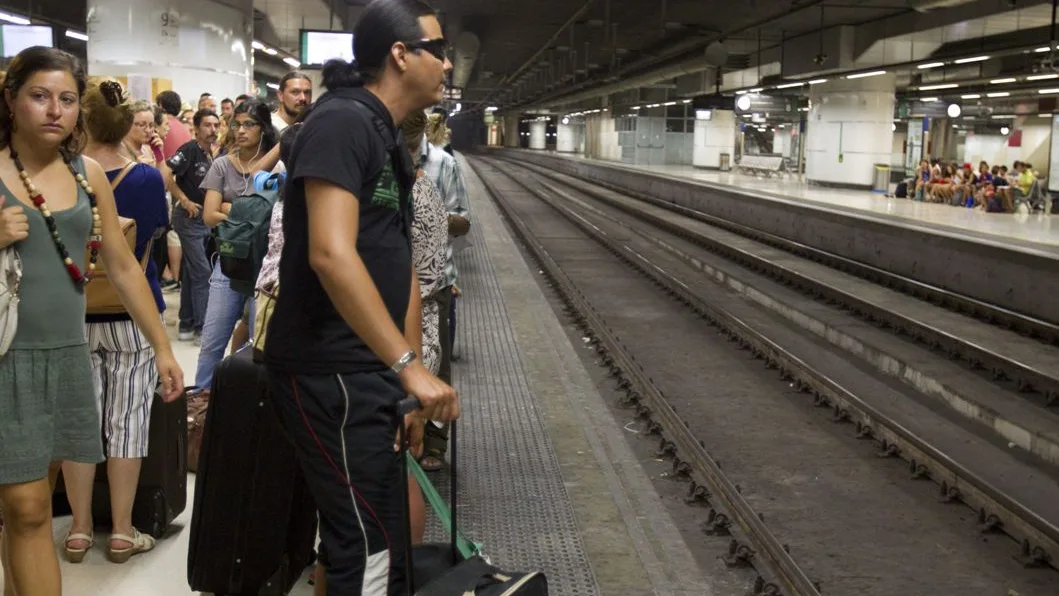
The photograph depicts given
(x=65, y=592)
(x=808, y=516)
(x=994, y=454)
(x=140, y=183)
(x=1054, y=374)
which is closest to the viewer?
(x=65, y=592)

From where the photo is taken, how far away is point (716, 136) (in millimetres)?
49250

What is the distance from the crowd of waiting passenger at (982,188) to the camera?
2417 centimetres

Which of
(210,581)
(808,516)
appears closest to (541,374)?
(808,516)

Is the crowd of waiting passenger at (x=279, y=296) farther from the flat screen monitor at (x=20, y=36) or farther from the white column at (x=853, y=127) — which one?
the white column at (x=853, y=127)

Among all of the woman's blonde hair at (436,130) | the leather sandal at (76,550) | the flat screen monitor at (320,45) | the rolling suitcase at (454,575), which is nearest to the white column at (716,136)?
the flat screen monitor at (320,45)

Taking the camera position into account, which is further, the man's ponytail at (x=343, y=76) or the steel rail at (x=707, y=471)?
the steel rail at (x=707, y=471)

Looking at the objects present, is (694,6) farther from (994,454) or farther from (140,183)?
(140,183)

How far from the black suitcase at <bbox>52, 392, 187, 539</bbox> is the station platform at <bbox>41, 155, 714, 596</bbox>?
9 cm

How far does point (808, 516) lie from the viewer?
613cm

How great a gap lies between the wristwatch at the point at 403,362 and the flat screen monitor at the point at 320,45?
16.0 m

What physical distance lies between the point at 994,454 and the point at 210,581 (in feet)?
19.0

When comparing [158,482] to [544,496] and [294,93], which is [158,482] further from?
[294,93]

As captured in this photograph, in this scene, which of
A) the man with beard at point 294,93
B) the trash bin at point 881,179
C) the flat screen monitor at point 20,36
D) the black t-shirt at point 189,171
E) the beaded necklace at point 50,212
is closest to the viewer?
the beaded necklace at point 50,212

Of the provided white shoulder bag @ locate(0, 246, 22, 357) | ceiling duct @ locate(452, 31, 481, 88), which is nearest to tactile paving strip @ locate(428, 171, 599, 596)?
white shoulder bag @ locate(0, 246, 22, 357)
